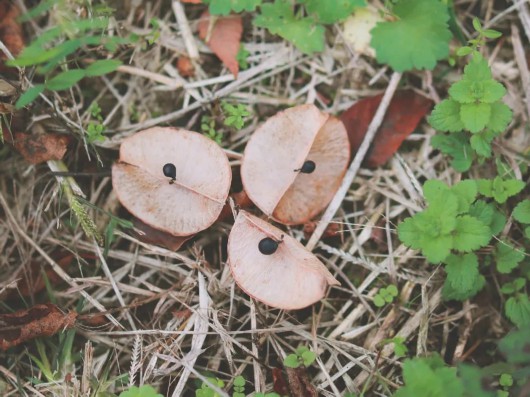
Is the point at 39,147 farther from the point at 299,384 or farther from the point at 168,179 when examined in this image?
the point at 299,384

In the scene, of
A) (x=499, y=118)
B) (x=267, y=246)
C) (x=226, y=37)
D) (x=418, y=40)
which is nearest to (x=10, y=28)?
(x=226, y=37)

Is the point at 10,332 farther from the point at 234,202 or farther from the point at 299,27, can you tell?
the point at 299,27

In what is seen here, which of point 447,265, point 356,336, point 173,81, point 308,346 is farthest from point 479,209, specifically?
point 173,81

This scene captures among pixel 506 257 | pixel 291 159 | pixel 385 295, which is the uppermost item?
pixel 291 159

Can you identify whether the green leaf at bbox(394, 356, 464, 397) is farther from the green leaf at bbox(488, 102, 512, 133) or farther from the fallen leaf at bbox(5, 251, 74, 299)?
the fallen leaf at bbox(5, 251, 74, 299)

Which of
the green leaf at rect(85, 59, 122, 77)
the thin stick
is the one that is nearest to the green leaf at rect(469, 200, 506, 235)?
the thin stick

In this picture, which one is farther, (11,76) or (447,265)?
(11,76)
